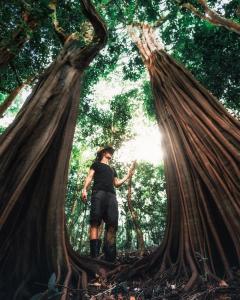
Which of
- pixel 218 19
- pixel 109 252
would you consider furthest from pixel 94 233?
pixel 218 19

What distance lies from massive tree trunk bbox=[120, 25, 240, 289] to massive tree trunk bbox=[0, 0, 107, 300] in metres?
0.72

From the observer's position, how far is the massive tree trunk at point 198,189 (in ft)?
7.55

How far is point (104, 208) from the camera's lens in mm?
3576

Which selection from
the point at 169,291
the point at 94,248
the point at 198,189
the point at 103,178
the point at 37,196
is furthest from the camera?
the point at 103,178

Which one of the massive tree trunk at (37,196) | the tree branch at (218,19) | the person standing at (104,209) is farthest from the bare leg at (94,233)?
the tree branch at (218,19)

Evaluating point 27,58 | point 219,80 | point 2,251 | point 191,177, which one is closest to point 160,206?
point 219,80

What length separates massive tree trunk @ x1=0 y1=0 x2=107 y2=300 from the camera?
215 centimetres

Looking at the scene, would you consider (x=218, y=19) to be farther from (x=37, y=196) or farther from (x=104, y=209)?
(x=37, y=196)

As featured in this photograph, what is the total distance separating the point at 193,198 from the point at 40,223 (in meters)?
1.39

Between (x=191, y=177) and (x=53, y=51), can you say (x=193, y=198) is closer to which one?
(x=191, y=177)

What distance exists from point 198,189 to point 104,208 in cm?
130

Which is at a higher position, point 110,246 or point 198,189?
point 198,189

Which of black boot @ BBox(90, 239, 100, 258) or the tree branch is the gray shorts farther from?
the tree branch

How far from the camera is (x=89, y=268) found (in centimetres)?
255
